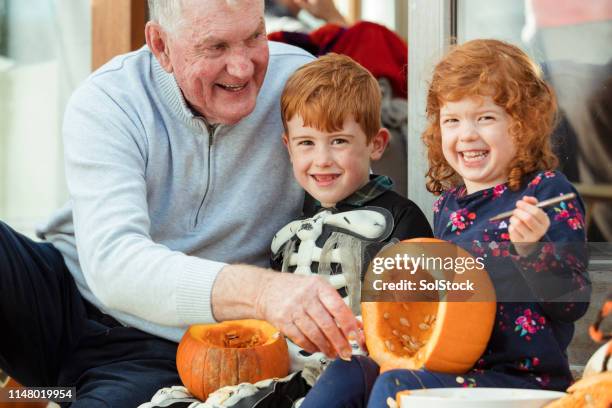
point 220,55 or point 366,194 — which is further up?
point 220,55

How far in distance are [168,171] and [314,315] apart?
2.68 feet

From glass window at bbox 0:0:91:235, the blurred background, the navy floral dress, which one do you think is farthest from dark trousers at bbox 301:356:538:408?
glass window at bbox 0:0:91:235

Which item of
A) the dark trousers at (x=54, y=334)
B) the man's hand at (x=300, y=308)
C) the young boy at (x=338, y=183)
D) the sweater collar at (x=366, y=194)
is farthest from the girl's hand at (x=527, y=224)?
the dark trousers at (x=54, y=334)

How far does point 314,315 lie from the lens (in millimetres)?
1359

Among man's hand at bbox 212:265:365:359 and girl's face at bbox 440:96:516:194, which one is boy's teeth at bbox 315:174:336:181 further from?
man's hand at bbox 212:265:365:359

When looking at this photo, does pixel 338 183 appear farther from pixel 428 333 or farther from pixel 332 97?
pixel 428 333

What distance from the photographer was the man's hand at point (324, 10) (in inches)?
135

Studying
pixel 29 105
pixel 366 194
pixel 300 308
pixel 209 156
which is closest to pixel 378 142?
pixel 366 194

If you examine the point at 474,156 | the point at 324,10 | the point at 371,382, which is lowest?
the point at 371,382

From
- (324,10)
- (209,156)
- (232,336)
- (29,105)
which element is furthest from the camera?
(29,105)

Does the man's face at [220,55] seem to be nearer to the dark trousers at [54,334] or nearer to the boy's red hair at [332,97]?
the boy's red hair at [332,97]

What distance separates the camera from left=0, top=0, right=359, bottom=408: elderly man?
1.92 m

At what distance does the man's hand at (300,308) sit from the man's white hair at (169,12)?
0.68 meters

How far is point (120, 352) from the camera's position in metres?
2.03
